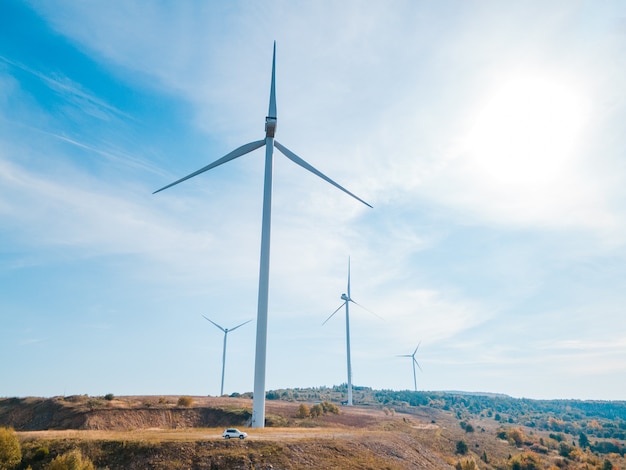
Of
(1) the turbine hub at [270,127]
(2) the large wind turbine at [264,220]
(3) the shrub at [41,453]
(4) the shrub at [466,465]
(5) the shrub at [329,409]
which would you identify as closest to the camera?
(3) the shrub at [41,453]

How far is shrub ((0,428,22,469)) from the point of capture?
120 ft

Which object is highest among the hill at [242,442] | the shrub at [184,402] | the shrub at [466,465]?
the shrub at [184,402]

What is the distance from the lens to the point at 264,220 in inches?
2378

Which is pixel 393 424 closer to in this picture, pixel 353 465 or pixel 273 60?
pixel 353 465

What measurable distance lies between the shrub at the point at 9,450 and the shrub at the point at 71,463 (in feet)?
12.4

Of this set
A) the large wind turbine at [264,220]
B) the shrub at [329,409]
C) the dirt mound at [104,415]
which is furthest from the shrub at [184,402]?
the large wind turbine at [264,220]

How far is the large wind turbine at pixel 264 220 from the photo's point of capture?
54906mm

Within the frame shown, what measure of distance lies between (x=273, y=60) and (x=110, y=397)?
79.2m

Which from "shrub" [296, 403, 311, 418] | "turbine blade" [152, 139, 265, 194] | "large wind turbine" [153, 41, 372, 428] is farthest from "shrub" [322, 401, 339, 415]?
"turbine blade" [152, 139, 265, 194]

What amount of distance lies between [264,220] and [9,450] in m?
36.8

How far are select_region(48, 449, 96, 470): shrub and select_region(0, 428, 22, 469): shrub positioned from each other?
3.78m

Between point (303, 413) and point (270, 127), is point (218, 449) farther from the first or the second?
point (303, 413)

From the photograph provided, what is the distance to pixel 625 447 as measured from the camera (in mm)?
127500

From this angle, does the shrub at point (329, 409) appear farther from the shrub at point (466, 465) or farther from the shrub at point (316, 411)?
the shrub at point (466, 465)
